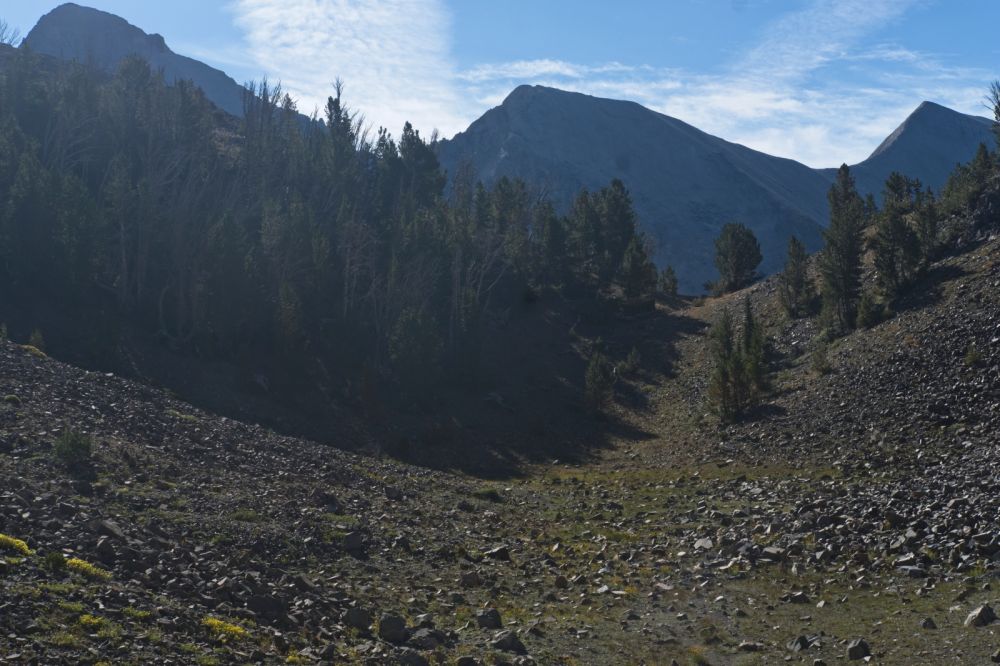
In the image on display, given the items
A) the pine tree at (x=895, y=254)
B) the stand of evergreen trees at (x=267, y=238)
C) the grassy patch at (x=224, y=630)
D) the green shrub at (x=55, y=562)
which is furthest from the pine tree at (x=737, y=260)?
the green shrub at (x=55, y=562)

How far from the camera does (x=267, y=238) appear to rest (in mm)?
60062

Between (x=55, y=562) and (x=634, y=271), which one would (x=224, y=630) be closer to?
(x=55, y=562)

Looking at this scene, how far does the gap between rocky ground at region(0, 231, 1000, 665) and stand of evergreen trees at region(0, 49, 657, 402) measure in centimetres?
1807

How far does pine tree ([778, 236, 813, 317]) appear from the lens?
63.0 m

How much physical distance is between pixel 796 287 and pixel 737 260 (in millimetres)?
21179

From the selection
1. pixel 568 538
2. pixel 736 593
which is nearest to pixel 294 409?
pixel 568 538

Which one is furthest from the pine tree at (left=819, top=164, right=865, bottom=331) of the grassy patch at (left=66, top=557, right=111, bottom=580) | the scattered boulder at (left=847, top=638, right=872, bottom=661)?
the grassy patch at (left=66, top=557, right=111, bottom=580)

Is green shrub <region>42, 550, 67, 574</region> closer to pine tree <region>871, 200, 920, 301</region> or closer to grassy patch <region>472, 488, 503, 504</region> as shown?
grassy patch <region>472, 488, 503, 504</region>

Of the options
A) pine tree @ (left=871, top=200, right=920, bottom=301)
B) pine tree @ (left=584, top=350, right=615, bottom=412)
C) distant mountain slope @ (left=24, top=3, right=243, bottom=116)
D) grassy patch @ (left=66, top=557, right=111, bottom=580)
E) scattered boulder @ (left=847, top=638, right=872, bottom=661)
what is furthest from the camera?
distant mountain slope @ (left=24, top=3, right=243, bottom=116)

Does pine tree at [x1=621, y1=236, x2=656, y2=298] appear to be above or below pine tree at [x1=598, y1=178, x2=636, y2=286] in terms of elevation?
below

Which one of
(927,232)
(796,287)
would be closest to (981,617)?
(927,232)

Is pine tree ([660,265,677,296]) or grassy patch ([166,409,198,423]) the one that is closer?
grassy patch ([166,409,198,423])

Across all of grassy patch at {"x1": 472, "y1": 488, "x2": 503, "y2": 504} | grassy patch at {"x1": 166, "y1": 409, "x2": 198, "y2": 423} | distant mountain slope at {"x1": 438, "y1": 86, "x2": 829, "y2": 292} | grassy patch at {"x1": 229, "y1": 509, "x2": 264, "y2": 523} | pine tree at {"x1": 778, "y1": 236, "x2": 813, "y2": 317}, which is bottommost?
grassy patch at {"x1": 472, "y1": 488, "x2": 503, "y2": 504}

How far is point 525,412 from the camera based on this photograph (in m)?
57.5
